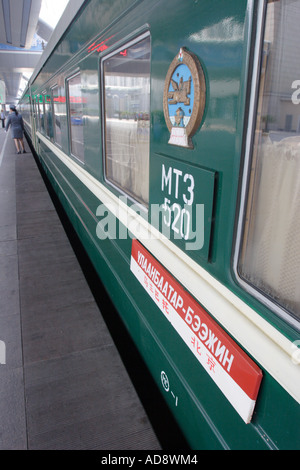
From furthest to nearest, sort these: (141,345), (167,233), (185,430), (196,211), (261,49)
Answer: (141,345)
(185,430)
(167,233)
(196,211)
(261,49)

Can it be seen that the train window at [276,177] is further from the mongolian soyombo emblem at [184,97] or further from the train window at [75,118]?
the train window at [75,118]

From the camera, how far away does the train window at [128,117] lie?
1870mm

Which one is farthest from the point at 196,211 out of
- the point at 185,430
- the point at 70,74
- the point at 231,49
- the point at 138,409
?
the point at 70,74

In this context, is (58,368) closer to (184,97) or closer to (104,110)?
(104,110)

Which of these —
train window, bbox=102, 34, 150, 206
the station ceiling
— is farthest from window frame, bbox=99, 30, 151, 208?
the station ceiling

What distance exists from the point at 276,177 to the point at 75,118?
10.6 ft

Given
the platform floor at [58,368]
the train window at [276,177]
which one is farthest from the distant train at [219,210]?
the platform floor at [58,368]

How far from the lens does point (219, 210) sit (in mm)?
1172

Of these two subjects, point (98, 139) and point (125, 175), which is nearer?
point (125, 175)

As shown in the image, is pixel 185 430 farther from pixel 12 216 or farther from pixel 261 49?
pixel 12 216

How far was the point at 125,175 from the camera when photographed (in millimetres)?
2357

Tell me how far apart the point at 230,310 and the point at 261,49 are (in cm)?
80

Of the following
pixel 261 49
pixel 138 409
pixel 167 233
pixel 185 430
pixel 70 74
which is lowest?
pixel 138 409

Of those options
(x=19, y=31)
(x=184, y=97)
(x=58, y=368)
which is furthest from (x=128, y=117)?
(x=19, y=31)
